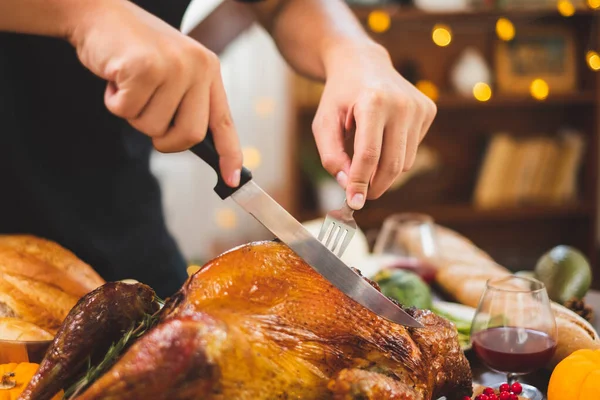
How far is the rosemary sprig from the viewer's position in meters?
0.82

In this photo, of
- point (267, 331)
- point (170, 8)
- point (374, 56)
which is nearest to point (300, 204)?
point (170, 8)

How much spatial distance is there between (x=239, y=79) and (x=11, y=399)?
295 cm

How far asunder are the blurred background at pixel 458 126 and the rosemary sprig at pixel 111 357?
276 centimetres

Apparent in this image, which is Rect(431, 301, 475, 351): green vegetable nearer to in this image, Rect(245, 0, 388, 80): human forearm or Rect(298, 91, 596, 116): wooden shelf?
Rect(245, 0, 388, 80): human forearm

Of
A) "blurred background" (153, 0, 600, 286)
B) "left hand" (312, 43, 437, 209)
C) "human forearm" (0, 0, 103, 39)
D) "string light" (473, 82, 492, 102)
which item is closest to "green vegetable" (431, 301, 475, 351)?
"left hand" (312, 43, 437, 209)

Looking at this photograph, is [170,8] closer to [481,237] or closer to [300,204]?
[300,204]

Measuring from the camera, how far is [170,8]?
1427 mm

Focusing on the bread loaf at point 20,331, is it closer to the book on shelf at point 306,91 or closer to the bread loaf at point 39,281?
the bread loaf at point 39,281

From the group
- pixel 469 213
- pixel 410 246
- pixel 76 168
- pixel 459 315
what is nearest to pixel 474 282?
pixel 459 315

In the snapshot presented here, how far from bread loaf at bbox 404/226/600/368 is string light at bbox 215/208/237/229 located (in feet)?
6.27

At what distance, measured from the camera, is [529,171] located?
12.7 feet

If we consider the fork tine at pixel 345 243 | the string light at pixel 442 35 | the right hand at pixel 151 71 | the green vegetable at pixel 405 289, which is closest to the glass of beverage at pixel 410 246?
the green vegetable at pixel 405 289

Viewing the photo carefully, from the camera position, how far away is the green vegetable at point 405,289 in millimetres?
1422

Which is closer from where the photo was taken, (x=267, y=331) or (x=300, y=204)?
(x=267, y=331)
